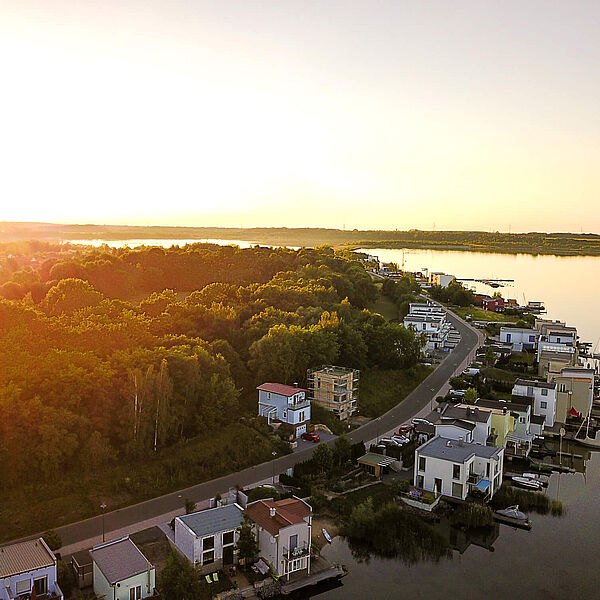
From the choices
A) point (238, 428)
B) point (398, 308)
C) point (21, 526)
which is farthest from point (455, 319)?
point (21, 526)

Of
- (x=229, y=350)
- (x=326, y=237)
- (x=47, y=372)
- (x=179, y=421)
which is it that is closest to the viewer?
(x=47, y=372)

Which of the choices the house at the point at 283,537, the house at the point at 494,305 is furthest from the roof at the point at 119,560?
the house at the point at 494,305

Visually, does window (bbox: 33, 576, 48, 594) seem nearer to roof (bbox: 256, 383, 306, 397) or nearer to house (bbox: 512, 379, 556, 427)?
roof (bbox: 256, 383, 306, 397)

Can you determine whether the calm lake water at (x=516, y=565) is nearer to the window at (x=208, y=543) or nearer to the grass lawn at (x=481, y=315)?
the window at (x=208, y=543)

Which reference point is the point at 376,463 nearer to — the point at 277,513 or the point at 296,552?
the point at 277,513

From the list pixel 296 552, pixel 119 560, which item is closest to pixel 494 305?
pixel 296 552

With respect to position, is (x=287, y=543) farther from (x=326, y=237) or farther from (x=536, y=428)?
(x=326, y=237)

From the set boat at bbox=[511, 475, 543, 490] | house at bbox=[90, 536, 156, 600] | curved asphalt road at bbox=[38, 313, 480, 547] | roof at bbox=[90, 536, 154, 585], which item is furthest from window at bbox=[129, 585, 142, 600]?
boat at bbox=[511, 475, 543, 490]
